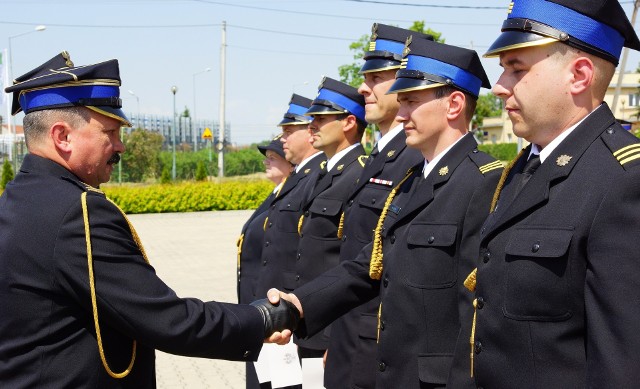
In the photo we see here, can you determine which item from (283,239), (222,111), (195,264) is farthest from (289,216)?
(222,111)

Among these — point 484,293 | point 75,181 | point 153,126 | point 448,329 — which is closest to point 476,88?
point 448,329

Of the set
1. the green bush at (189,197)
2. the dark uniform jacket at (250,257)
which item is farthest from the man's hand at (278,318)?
the green bush at (189,197)

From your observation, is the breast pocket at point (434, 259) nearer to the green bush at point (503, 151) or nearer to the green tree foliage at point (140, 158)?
the green tree foliage at point (140, 158)

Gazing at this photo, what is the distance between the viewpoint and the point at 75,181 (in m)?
2.75

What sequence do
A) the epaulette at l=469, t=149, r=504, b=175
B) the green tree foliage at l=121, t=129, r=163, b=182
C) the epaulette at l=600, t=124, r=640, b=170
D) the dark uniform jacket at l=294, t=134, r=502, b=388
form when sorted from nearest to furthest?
the epaulette at l=600, t=124, r=640, b=170
the dark uniform jacket at l=294, t=134, r=502, b=388
the epaulette at l=469, t=149, r=504, b=175
the green tree foliage at l=121, t=129, r=163, b=182

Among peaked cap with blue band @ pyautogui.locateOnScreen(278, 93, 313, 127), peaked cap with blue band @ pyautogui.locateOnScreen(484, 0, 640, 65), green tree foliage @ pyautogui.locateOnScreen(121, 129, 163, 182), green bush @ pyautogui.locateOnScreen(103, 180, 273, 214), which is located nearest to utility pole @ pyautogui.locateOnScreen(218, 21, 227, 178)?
green tree foliage @ pyautogui.locateOnScreen(121, 129, 163, 182)

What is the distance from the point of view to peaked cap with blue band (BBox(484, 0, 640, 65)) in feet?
7.47

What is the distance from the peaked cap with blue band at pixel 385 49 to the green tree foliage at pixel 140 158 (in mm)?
30910

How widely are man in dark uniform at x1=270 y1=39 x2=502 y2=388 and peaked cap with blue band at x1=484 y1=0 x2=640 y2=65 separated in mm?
709

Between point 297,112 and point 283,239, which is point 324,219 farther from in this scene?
point 297,112

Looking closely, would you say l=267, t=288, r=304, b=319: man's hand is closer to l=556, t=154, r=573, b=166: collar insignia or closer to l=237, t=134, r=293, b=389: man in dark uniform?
l=556, t=154, r=573, b=166: collar insignia

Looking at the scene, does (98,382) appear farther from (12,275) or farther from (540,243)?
(540,243)

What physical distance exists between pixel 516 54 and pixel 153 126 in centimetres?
4503

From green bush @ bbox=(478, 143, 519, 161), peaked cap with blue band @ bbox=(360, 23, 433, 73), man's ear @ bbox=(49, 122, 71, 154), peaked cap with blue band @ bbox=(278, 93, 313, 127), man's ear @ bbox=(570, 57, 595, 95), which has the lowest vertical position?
green bush @ bbox=(478, 143, 519, 161)
